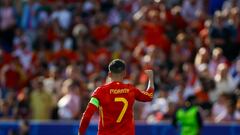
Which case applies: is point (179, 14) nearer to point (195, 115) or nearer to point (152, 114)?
point (152, 114)

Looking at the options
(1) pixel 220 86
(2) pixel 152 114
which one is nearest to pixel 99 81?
(2) pixel 152 114

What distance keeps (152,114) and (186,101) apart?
69.2 inches

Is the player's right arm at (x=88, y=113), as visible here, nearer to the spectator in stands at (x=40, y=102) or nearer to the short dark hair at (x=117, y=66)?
the short dark hair at (x=117, y=66)

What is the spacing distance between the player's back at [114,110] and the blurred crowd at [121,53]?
628cm

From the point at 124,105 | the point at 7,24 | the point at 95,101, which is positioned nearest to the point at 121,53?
the point at 7,24

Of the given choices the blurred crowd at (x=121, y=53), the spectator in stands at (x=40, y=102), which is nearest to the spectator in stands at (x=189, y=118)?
the blurred crowd at (x=121, y=53)

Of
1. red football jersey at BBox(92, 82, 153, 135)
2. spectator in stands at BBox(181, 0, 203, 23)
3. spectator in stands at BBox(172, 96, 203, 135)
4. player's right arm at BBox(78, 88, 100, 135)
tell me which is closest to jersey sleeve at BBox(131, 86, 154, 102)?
red football jersey at BBox(92, 82, 153, 135)

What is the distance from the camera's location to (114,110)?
1120cm

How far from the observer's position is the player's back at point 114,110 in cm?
1116

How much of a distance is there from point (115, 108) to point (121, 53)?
912 centimetres

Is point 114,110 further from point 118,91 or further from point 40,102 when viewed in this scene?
point 40,102

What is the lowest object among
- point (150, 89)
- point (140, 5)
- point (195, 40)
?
point (150, 89)

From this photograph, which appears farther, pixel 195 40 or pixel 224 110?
pixel 195 40

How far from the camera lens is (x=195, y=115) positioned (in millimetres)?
16359
